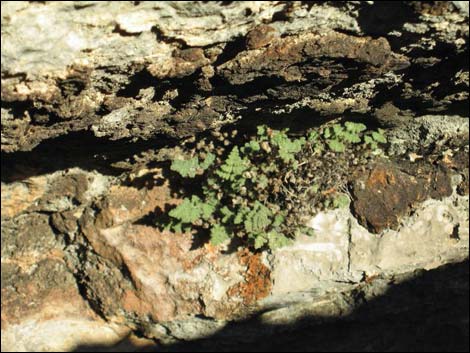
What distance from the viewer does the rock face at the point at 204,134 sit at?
2.55 metres

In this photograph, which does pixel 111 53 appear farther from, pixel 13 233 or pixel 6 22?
pixel 13 233

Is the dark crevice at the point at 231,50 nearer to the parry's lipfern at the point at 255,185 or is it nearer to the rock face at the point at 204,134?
the rock face at the point at 204,134

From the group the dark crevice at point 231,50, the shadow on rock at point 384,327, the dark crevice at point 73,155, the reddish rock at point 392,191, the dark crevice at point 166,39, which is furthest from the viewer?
the shadow on rock at point 384,327

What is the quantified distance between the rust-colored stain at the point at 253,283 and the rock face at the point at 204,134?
0.04 feet

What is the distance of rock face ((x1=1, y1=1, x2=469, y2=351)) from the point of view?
8.36ft

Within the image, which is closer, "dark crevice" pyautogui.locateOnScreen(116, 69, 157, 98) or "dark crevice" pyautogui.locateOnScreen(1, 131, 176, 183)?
"dark crevice" pyautogui.locateOnScreen(116, 69, 157, 98)

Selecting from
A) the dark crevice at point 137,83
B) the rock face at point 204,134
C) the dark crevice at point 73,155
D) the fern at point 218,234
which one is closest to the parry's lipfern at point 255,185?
the fern at point 218,234

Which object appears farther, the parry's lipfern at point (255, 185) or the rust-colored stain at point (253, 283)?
the rust-colored stain at point (253, 283)

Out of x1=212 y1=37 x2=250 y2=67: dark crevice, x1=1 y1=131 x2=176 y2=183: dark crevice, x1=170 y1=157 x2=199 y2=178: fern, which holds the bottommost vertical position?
x1=170 y1=157 x2=199 y2=178: fern

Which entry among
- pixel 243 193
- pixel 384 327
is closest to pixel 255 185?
pixel 243 193

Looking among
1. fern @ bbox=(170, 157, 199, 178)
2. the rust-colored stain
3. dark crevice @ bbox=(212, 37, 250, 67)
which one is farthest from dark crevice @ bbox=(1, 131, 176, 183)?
the rust-colored stain

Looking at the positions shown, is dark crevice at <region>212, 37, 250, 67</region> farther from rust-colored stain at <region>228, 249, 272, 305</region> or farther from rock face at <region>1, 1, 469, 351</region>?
rust-colored stain at <region>228, 249, 272, 305</region>

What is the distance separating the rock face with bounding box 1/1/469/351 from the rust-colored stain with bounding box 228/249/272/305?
1 cm

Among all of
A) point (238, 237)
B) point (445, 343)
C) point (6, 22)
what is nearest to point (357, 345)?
point (445, 343)
